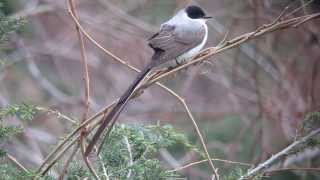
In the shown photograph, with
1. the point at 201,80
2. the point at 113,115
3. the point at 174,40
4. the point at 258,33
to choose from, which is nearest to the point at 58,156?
the point at 113,115

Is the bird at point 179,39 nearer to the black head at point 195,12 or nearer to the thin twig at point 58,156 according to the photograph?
the black head at point 195,12

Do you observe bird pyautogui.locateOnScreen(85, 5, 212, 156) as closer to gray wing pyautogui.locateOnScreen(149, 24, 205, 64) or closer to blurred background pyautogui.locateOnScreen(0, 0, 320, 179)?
gray wing pyautogui.locateOnScreen(149, 24, 205, 64)

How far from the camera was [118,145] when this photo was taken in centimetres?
229

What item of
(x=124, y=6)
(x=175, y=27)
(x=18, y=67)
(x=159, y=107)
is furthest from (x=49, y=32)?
(x=175, y=27)

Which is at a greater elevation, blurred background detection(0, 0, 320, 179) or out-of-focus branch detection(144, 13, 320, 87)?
blurred background detection(0, 0, 320, 179)

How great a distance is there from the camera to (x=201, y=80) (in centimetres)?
728

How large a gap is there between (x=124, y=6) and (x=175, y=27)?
2.90 meters

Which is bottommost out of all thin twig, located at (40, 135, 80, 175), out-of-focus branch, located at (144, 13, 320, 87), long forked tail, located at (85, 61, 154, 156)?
thin twig, located at (40, 135, 80, 175)

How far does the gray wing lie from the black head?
0.13 m

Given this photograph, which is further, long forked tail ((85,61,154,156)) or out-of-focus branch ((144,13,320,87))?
out-of-focus branch ((144,13,320,87))

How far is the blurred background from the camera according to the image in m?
4.72

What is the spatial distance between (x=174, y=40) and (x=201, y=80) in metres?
3.91

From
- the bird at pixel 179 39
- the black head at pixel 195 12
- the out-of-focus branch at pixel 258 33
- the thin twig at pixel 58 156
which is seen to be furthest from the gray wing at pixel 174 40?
the thin twig at pixel 58 156

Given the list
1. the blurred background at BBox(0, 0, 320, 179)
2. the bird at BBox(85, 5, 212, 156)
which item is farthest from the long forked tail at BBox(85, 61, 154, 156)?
the blurred background at BBox(0, 0, 320, 179)
